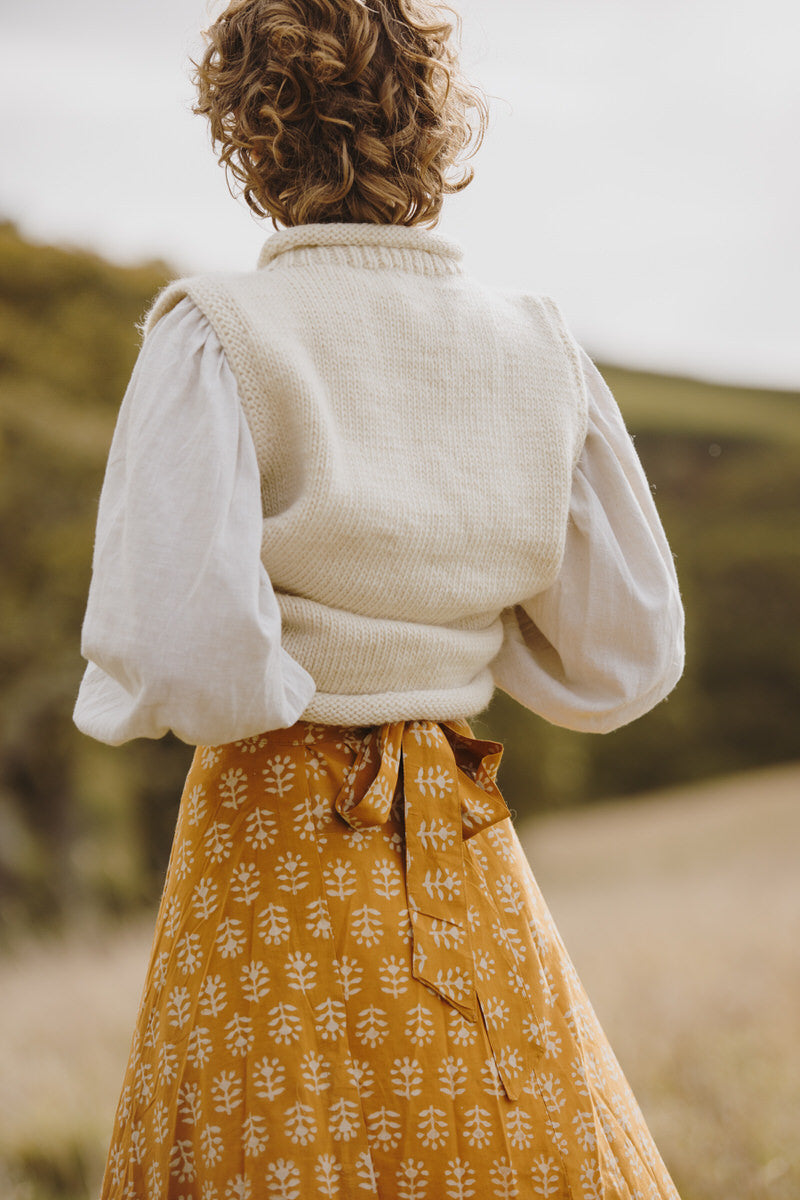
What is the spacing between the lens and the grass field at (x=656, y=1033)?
228 cm

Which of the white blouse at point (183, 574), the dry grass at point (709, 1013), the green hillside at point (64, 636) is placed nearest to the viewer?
the white blouse at point (183, 574)

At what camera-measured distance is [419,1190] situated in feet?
3.18

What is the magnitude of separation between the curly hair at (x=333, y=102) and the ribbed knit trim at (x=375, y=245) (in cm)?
4

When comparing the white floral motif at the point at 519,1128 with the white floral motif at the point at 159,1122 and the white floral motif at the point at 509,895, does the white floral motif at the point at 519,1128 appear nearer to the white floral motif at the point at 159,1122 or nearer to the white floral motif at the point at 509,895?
the white floral motif at the point at 509,895

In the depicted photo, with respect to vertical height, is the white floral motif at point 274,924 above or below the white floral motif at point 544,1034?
above

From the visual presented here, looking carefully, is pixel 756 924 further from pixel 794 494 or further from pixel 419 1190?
pixel 794 494

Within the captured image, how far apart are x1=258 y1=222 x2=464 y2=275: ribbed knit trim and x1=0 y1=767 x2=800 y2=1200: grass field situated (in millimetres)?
1914

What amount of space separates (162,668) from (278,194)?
522 mm

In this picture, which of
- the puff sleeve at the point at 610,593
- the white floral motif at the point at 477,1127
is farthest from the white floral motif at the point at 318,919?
the puff sleeve at the point at 610,593

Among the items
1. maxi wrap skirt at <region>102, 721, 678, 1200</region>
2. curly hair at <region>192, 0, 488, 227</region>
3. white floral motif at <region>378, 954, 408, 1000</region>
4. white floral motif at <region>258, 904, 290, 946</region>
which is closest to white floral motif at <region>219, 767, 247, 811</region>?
maxi wrap skirt at <region>102, 721, 678, 1200</region>

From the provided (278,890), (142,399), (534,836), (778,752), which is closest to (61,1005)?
(278,890)

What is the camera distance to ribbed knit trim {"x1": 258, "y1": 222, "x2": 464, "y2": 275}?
1.03 m

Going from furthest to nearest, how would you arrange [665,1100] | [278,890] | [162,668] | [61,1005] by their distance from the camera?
[61,1005] < [665,1100] < [278,890] < [162,668]

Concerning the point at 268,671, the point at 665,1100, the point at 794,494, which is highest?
the point at 268,671
